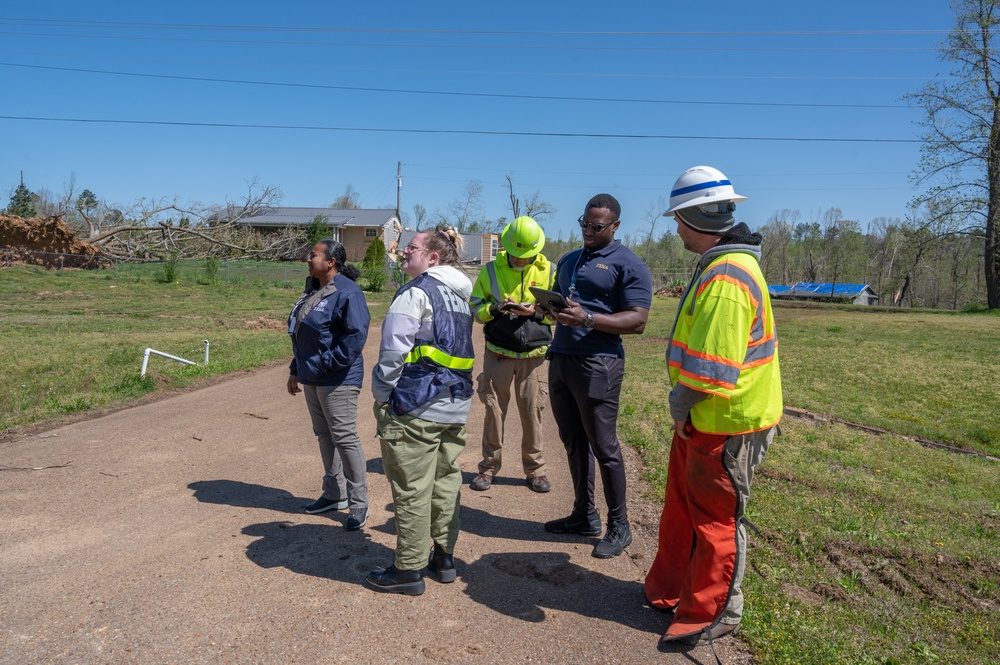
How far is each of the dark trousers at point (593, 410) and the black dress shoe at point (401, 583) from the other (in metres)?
1.30

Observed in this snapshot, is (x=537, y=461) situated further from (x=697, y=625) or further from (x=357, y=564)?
(x=697, y=625)

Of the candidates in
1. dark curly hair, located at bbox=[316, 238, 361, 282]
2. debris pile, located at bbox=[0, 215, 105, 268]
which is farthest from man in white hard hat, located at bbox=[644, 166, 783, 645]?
debris pile, located at bbox=[0, 215, 105, 268]

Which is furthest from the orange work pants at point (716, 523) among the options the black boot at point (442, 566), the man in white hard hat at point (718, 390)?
the black boot at point (442, 566)

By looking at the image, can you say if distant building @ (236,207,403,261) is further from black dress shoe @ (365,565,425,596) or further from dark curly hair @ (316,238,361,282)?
black dress shoe @ (365,565,425,596)

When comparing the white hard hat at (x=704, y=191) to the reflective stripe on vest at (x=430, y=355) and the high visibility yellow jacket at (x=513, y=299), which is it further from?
the high visibility yellow jacket at (x=513, y=299)

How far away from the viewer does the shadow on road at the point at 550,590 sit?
147 inches

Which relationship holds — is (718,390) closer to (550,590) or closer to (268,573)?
(550,590)

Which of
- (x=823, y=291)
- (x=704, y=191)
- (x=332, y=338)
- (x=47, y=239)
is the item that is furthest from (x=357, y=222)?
(x=704, y=191)

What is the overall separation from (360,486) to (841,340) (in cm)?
1825

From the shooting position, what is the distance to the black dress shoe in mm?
3863

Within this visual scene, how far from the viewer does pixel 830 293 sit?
61.4 m

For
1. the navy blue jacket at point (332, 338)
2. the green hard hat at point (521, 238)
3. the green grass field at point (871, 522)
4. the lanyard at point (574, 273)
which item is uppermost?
the green hard hat at point (521, 238)

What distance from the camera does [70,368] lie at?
10.4m

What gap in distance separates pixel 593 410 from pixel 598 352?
0.35 meters
